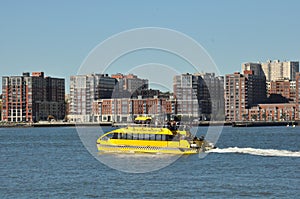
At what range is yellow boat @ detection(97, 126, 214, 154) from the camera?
203ft

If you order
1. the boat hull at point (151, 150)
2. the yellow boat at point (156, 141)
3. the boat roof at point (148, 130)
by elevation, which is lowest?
the boat hull at point (151, 150)

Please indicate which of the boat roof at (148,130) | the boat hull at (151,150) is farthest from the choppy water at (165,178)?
the boat roof at (148,130)

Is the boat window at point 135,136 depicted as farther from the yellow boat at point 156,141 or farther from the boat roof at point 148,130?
the boat roof at point 148,130

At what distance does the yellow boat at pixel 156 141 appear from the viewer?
203ft

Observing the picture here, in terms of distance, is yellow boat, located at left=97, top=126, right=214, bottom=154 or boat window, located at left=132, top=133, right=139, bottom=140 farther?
boat window, located at left=132, top=133, right=139, bottom=140

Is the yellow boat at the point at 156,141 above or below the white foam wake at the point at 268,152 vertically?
above

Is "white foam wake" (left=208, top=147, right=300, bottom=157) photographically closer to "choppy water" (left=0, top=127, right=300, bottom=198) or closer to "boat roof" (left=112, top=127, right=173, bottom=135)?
"choppy water" (left=0, top=127, right=300, bottom=198)

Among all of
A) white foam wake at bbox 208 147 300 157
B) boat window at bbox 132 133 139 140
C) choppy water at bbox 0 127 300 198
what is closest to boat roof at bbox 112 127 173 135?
boat window at bbox 132 133 139 140

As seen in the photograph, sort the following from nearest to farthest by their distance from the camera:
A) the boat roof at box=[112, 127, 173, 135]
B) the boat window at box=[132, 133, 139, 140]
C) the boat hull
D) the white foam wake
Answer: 1. the white foam wake
2. the boat hull
3. the boat roof at box=[112, 127, 173, 135]
4. the boat window at box=[132, 133, 139, 140]

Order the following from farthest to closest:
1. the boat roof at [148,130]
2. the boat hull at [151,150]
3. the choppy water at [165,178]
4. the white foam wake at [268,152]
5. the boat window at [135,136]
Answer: the boat window at [135,136]
the boat roof at [148,130]
the boat hull at [151,150]
the white foam wake at [268,152]
the choppy water at [165,178]

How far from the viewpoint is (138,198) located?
3722 cm

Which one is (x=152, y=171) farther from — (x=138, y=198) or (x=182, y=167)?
(x=138, y=198)

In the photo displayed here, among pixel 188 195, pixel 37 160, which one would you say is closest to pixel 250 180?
pixel 188 195

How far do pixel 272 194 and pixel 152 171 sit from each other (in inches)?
552
